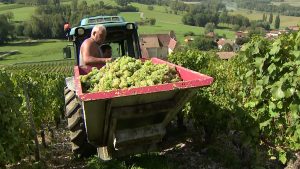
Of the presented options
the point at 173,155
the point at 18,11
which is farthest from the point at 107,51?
the point at 18,11

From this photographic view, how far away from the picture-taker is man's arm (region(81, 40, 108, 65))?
6242 mm

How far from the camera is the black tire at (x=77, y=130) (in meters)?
6.03

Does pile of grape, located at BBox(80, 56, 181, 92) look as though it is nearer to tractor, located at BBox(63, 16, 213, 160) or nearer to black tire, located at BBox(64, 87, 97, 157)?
tractor, located at BBox(63, 16, 213, 160)

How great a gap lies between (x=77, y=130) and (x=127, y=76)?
4.86 feet

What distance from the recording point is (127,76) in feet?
17.0

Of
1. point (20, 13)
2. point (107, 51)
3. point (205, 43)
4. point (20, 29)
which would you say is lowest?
point (205, 43)

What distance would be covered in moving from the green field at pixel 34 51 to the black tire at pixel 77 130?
49410 millimetres

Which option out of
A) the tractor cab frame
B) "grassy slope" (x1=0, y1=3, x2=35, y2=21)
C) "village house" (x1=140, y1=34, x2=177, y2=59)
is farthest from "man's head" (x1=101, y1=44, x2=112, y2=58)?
"grassy slope" (x1=0, y1=3, x2=35, y2=21)

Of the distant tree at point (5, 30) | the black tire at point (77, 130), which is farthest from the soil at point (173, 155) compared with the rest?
the distant tree at point (5, 30)

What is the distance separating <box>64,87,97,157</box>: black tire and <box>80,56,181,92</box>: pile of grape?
807mm

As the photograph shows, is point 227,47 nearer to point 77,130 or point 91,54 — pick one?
point 91,54

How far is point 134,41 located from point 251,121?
3.52 metres

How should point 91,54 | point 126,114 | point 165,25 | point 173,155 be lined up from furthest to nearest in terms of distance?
point 165,25
point 173,155
point 91,54
point 126,114

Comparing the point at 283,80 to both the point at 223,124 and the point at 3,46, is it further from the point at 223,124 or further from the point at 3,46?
the point at 3,46
